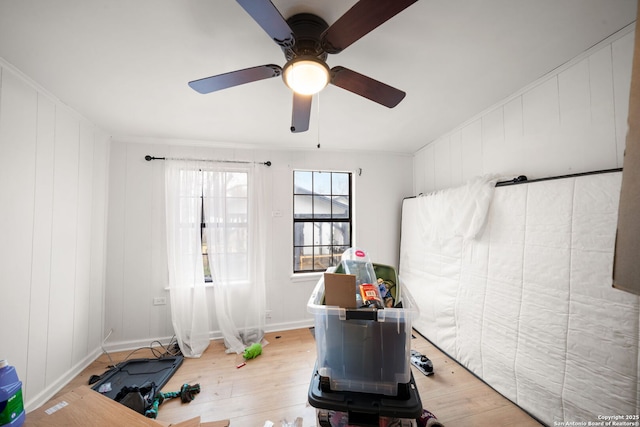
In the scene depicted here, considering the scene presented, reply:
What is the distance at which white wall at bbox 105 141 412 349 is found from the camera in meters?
2.44

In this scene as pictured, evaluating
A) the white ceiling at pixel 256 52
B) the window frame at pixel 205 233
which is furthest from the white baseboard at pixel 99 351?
the white ceiling at pixel 256 52

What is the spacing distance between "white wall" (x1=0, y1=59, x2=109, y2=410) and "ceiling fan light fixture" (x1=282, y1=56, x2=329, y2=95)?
1.83 metres

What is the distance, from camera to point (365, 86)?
1231 mm

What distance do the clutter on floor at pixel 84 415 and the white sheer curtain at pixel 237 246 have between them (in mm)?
1396

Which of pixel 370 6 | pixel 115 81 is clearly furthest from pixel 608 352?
pixel 115 81

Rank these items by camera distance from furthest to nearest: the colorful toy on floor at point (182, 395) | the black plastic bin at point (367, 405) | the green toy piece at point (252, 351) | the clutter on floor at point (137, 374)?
the green toy piece at point (252, 351)
the clutter on floor at point (137, 374)
the colorful toy on floor at point (182, 395)
the black plastic bin at point (367, 405)

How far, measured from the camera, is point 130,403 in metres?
1.54

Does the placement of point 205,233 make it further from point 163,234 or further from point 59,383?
point 59,383

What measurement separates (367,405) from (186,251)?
7.61 feet

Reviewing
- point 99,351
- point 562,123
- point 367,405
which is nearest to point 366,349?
point 367,405

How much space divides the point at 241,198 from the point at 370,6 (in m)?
2.25

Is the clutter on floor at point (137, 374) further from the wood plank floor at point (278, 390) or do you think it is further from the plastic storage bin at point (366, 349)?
the plastic storage bin at point (366, 349)

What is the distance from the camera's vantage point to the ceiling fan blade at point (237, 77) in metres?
1.11

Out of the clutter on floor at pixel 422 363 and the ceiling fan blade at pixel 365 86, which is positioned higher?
the ceiling fan blade at pixel 365 86
